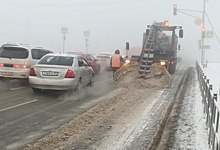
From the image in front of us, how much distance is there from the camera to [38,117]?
791cm

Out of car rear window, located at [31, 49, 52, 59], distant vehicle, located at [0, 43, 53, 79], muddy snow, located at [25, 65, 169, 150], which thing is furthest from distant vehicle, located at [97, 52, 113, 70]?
distant vehicle, located at [0, 43, 53, 79]

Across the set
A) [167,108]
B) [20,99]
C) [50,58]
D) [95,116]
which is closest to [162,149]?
[95,116]

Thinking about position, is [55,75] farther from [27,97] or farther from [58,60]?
[27,97]

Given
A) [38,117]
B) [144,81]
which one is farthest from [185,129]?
[144,81]

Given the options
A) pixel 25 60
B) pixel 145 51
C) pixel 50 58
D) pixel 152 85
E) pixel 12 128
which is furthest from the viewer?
pixel 145 51

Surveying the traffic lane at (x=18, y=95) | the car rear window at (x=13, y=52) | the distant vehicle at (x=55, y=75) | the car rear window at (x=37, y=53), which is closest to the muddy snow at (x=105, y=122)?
the distant vehicle at (x=55, y=75)

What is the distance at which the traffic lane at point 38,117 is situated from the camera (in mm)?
6173

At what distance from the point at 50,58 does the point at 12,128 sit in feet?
17.2

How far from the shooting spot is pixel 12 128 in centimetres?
682

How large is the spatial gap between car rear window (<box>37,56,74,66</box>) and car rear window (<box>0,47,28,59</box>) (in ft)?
6.74

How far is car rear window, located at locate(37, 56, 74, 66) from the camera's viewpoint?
37.7 ft

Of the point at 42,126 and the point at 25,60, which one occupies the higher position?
the point at 25,60

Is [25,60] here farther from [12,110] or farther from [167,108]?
[167,108]

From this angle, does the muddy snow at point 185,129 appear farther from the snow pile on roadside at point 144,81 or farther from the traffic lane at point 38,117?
the snow pile on roadside at point 144,81
